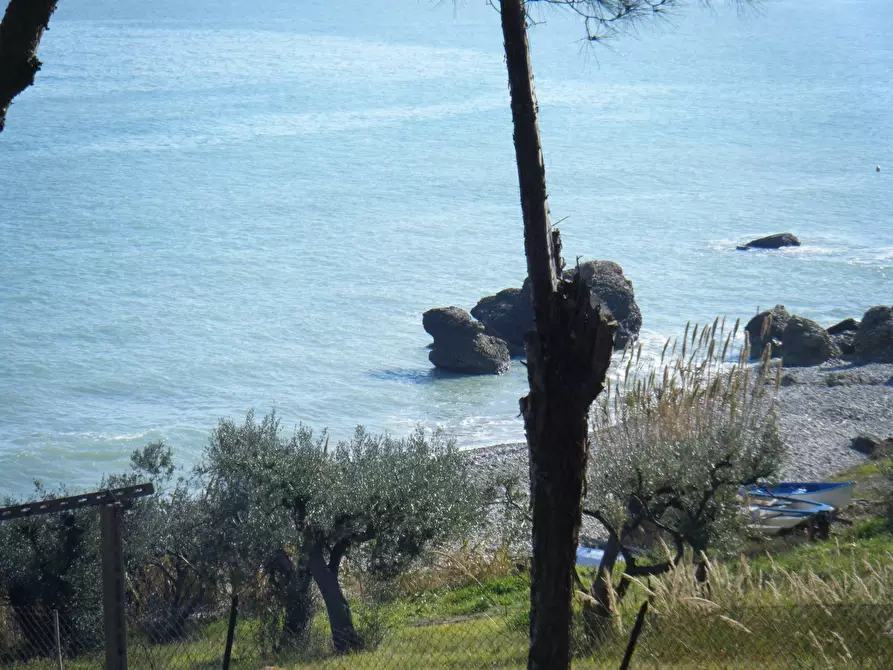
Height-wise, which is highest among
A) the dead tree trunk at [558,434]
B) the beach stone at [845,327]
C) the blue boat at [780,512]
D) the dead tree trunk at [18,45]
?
the dead tree trunk at [18,45]

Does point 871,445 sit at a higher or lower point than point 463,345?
lower

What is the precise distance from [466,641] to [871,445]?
61.0 feet

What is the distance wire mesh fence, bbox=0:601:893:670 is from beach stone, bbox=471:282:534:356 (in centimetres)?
3001

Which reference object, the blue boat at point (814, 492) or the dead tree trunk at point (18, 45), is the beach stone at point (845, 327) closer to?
the blue boat at point (814, 492)

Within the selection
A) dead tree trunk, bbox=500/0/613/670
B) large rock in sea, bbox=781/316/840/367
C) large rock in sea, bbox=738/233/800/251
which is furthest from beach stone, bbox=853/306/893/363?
dead tree trunk, bbox=500/0/613/670

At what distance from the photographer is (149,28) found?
488 ft

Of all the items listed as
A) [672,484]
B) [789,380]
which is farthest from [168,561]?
[789,380]

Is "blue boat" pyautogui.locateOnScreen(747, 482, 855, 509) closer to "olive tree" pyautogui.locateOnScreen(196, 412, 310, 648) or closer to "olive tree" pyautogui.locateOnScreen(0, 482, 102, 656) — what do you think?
"olive tree" pyautogui.locateOnScreen(196, 412, 310, 648)

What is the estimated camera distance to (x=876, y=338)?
37.7 m

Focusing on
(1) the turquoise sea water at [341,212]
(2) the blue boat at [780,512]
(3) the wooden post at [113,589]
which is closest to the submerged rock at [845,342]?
(1) the turquoise sea water at [341,212]

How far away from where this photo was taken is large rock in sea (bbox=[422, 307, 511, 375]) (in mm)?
39938

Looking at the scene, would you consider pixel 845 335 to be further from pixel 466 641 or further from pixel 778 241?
pixel 466 641

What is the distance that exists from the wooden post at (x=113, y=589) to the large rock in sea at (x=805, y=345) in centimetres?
3468

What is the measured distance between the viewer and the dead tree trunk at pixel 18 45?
18.5ft
